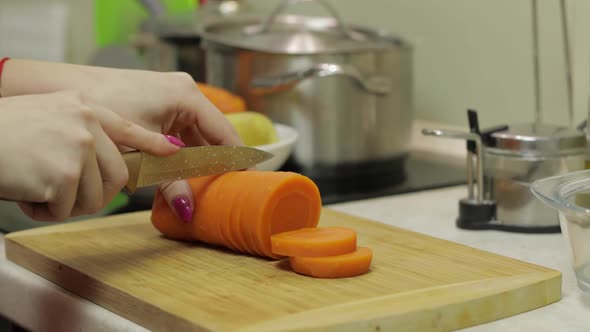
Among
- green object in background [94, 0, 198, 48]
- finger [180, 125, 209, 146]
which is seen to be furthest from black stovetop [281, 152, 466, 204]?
green object in background [94, 0, 198, 48]

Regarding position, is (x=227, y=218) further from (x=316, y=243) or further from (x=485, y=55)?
(x=485, y=55)

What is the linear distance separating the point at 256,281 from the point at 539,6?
888mm

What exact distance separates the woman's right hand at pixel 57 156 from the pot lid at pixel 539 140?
51 cm

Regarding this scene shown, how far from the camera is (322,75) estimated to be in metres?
1.53

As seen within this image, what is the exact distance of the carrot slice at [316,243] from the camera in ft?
3.11

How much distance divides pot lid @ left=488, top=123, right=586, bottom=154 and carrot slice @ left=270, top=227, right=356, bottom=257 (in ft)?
1.00

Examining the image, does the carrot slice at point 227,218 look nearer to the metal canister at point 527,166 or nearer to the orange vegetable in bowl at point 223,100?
the metal canister at point 527,166

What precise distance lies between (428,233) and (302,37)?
1.77ft

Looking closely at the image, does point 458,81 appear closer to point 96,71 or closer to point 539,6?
point 539,6

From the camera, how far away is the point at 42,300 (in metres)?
1.02

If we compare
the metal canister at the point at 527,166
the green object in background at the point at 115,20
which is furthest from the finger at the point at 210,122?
the green object in background at the point at 115,20

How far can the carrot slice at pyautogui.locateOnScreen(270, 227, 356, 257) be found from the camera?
95 cm

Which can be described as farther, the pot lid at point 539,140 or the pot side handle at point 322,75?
the pot side handle at point 322,75

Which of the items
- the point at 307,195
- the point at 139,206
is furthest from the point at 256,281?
the point at 139,206
